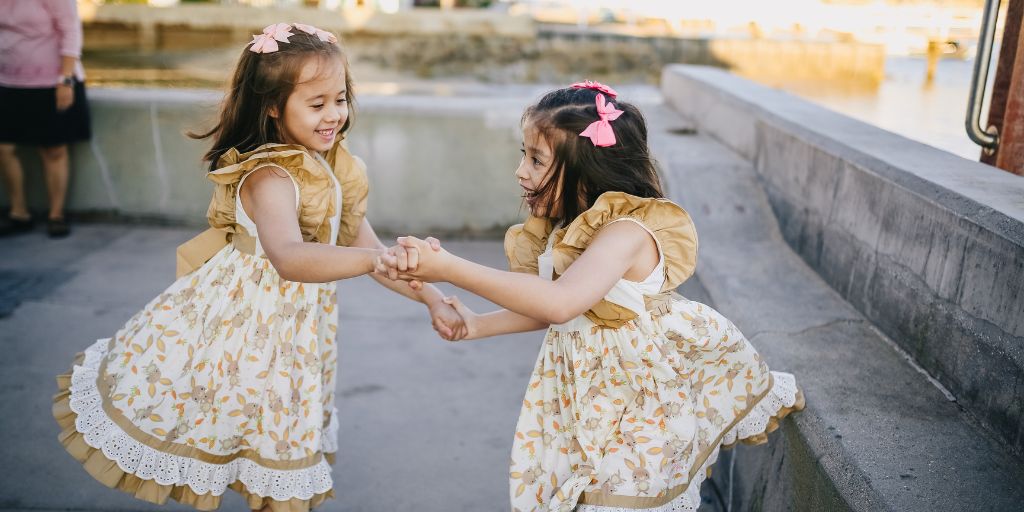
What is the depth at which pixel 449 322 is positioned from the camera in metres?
2.22

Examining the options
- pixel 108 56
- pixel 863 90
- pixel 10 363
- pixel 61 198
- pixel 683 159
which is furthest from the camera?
pixel 108 56

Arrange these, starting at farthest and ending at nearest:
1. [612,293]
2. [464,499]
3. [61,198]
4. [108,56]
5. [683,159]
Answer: [108,56] < [61,198] < [683,159] < [464,499] < [612,293]

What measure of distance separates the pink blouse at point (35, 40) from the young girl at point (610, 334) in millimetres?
3816

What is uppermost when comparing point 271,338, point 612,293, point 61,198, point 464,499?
point 612,293

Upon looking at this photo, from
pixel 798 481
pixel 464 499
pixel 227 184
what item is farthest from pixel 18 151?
pixel 798 481

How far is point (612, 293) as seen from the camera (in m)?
1.93

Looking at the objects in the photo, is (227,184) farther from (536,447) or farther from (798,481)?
(798,481)

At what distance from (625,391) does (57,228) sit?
4166 mm

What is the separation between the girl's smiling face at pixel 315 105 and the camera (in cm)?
222

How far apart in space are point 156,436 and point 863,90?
743cm

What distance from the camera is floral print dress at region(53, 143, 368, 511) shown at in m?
2.14

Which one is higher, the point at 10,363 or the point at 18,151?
the point at 18,151

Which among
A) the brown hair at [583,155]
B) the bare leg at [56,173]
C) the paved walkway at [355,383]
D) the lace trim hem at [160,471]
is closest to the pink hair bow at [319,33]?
the brown hair at [583,155]

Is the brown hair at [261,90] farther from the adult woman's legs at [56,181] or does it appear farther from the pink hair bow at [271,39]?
the adult woman's legs at [56,181]
